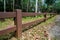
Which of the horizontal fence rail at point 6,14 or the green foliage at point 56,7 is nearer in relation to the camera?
the horizontal fence rail at point 6,14

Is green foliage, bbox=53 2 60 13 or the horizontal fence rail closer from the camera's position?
the horizontal fence rail

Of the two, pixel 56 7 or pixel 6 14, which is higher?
pixel 6 14

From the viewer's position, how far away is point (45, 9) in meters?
41.9

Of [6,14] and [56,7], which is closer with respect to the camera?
[6,14]

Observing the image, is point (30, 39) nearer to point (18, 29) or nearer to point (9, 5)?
point (18, 29)

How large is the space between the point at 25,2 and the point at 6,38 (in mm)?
23725

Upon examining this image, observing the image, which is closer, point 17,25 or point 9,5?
point 17,25

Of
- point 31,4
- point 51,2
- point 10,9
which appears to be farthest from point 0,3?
point 51,2

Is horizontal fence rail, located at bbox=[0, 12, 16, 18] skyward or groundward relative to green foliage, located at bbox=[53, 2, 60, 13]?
skyward

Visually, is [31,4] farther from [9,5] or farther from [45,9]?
[45,9]

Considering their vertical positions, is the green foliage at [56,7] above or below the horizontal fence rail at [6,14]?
below

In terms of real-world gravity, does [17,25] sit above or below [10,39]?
above

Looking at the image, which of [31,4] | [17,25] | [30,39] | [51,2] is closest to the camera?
[17,25]

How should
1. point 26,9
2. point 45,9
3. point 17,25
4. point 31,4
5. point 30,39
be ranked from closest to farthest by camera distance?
point 17,25
point 30,39
point 26,9
point 31,4
point 45,9
